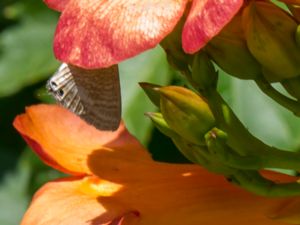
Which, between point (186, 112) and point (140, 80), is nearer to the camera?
point (186, 112)

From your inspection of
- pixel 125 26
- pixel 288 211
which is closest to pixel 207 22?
pixel 125 26

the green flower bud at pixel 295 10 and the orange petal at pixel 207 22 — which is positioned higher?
the orange petal at pixel 207 22

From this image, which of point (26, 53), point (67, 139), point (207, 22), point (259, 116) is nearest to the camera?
point (207, 22)

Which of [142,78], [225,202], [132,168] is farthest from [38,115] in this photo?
[142,78]

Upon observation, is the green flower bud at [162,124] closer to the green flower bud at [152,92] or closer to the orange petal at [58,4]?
the green flower bud at [152,92]

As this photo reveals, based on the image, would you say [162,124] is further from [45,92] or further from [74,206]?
[45,92]

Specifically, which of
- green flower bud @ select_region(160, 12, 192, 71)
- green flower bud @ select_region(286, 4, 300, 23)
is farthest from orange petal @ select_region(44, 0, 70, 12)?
green flower bud @ select_region(286, 4, 300, 23)

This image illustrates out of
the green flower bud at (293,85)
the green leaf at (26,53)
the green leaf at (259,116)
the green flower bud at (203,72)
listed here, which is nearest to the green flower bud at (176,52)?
the green flower bud at (203,72)

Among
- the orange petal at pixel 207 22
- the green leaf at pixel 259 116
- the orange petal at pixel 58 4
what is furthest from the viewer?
the green leaf at pixel 259 116

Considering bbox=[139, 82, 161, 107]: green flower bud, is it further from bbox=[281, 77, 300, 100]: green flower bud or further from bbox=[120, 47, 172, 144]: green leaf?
bbox=[120, 47, 172, 144]: green leaf
